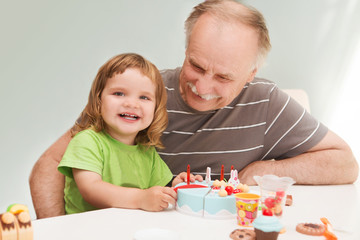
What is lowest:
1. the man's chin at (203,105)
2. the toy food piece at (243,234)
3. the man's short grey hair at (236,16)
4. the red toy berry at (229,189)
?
the toy food piece at (243,234)

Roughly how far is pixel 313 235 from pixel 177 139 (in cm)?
81

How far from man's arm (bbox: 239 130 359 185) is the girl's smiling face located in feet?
1.67

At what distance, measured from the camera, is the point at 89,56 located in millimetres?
2686

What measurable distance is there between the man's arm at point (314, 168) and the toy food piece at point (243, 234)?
26.1 inches

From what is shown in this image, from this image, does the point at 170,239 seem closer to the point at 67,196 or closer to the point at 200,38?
the point at 67,196

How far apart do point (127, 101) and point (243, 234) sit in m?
0.59

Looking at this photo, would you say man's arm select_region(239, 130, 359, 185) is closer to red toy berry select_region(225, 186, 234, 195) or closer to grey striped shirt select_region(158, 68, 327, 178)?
grey striped shirt select_region(158, 68, 327, 178)

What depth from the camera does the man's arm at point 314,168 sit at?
1.68 metres

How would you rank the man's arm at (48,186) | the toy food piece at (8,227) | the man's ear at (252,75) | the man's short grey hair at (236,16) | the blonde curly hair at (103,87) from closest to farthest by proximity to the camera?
the toy food piece at (8,227) → the blonde curly hair at (103,87) → the man's arm at (48,186) → the man's short grey hair at (236,16) → the man's ear at (252,75)

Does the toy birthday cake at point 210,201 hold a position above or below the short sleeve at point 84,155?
below

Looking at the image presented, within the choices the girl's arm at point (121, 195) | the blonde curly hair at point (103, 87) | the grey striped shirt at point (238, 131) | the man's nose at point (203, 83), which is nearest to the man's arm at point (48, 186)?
the blonde curly hair at point (103, 87)

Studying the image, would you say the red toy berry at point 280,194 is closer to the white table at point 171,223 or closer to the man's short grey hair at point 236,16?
the white table at point 171,223

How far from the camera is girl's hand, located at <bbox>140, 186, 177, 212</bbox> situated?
1.15 meters

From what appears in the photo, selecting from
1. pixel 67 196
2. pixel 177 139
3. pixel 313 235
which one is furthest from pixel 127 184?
pixel 313 235
